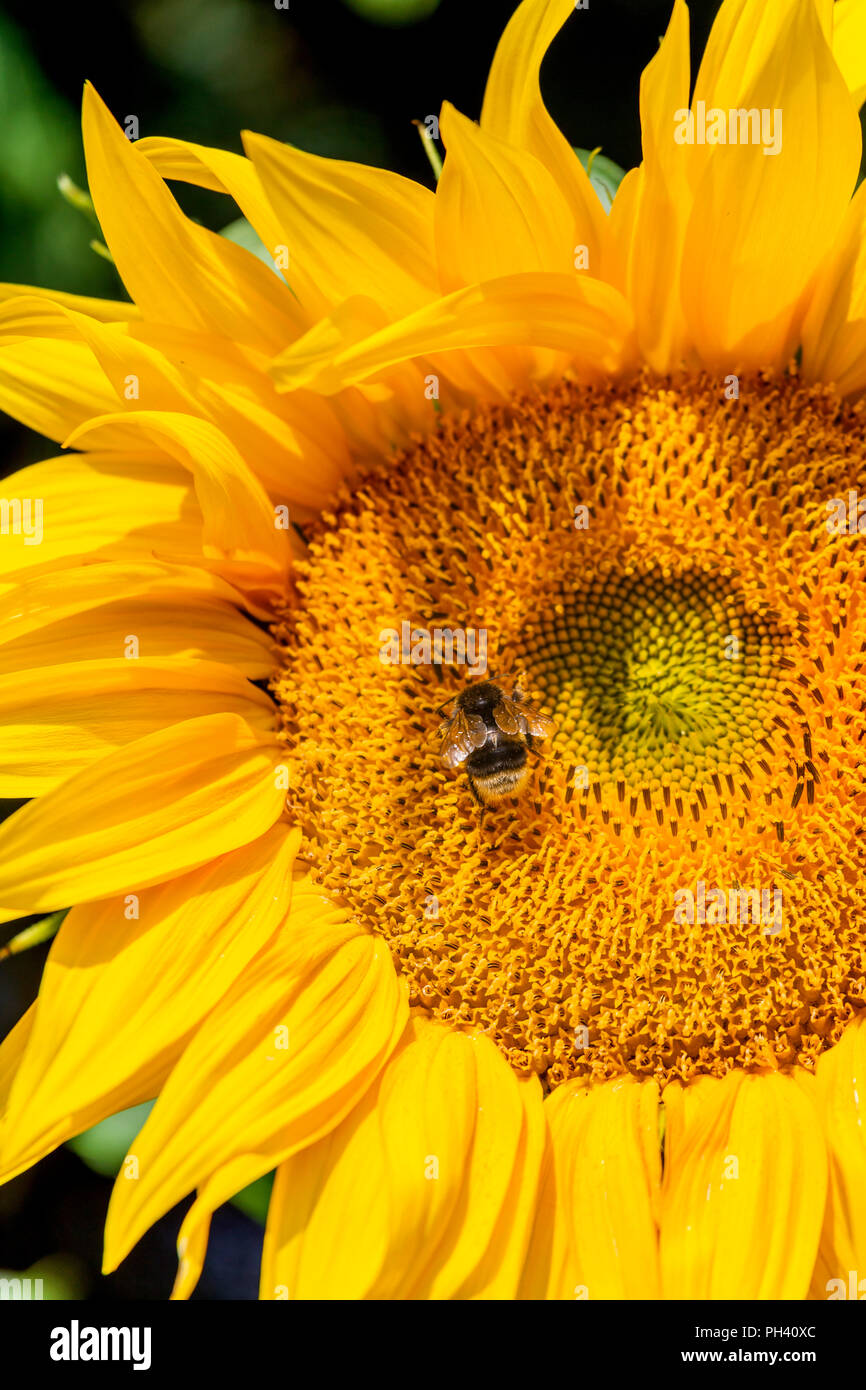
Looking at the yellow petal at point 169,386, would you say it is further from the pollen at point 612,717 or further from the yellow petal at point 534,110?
the yellow petal at point 534,110

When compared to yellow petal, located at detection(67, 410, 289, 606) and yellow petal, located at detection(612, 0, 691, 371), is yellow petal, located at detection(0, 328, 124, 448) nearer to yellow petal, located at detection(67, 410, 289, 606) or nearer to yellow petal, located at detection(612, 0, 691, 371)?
yellow petal, located at detection(67, 410, 289, 606)

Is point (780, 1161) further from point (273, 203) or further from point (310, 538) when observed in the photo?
point (273, 203)

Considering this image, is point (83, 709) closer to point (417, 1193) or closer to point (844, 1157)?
point (417, 1193)

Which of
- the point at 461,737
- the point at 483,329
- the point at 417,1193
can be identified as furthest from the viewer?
the point at 461,737

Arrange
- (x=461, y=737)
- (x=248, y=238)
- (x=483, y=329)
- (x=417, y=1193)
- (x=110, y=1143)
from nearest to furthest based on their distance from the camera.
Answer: (x=417, y=1193) < (x=483, y=329) < (x=461, y=737) < (x=248, y=238) < (x=110, y=1143)

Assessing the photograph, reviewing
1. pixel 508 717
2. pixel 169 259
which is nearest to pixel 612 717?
pixel 508 717

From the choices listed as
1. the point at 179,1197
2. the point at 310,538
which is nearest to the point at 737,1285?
the point at 179,1197

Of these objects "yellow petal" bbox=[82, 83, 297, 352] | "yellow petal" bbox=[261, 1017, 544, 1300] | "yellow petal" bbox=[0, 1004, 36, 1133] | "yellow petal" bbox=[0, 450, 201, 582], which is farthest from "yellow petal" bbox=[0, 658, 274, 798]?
"yellow petal" bbox=[261, 1017, 544, 1300]
